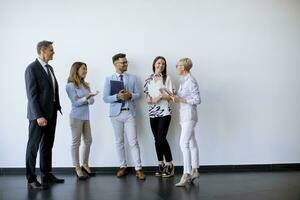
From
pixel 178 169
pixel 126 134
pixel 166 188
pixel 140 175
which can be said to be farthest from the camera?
pixel 178 169

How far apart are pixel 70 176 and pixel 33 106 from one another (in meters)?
1.41

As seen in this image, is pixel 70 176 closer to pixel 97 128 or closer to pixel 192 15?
pixel 97 128

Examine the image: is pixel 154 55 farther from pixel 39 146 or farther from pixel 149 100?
pixel 39 146

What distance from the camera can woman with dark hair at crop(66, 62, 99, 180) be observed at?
4.86 meters

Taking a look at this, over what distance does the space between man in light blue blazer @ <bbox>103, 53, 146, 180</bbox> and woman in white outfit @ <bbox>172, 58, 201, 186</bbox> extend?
2.51 ft

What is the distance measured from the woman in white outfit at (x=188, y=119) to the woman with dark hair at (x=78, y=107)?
4.05 ft

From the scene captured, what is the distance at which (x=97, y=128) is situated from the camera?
5.40 m

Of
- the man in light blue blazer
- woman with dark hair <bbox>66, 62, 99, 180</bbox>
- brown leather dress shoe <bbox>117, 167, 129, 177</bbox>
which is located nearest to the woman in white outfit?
the man in light blue blazer

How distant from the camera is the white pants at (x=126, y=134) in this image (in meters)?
4.91

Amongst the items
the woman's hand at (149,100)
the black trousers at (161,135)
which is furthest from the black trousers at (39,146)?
the black trousers at (161,135)

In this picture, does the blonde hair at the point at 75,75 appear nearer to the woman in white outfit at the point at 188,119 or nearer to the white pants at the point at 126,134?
the white pants at the point at 126,134

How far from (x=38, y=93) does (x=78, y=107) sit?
698mm

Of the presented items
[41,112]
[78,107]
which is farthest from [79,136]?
[41,112]

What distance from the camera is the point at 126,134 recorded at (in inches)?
198
